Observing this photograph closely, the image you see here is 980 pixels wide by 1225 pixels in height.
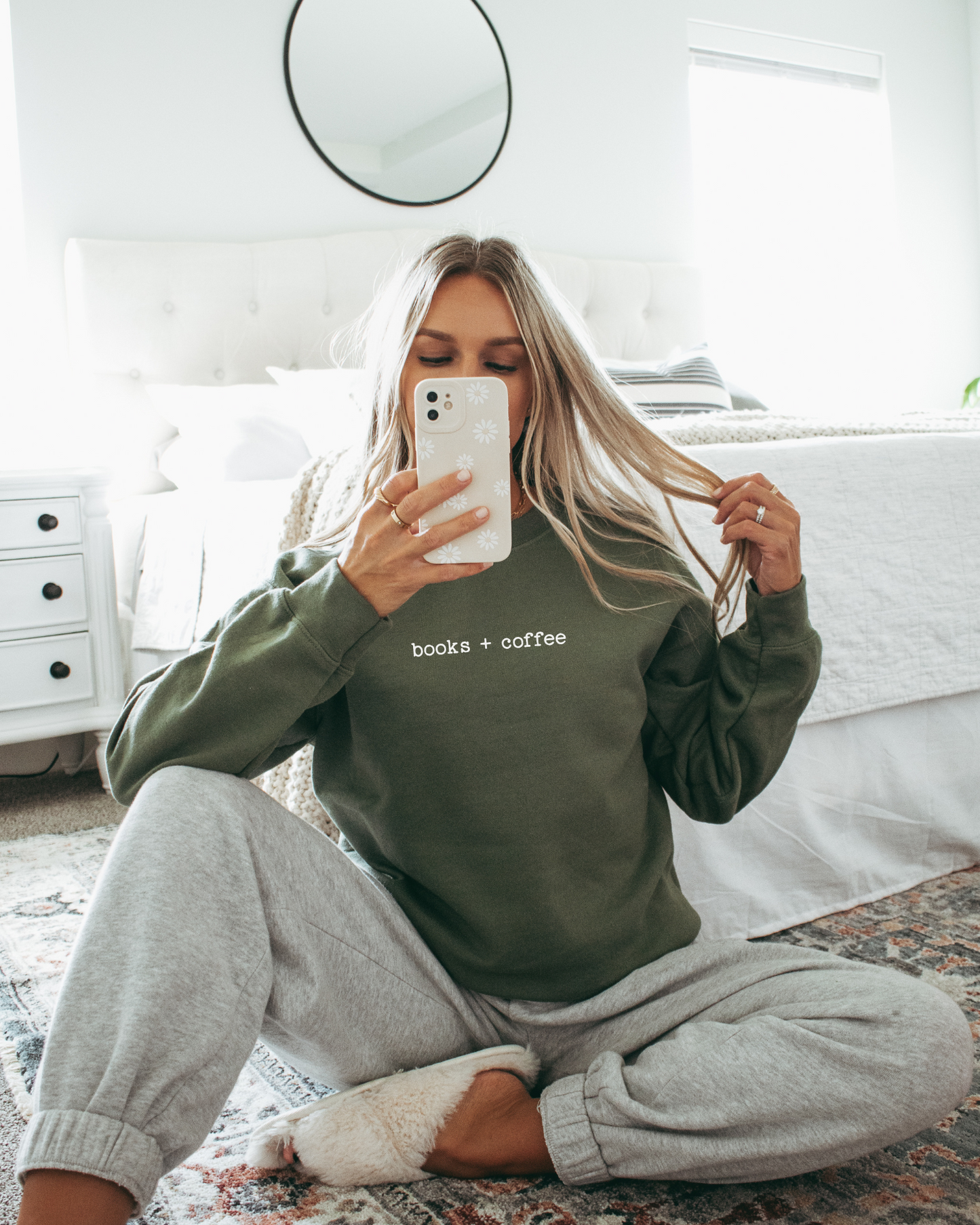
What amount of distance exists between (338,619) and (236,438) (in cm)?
156

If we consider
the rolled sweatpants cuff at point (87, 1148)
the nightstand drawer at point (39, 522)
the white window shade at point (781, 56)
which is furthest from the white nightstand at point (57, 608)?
the white window shade at point (781, 56)

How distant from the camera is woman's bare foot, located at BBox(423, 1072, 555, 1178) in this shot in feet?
2.63

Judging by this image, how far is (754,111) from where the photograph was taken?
11.8 feet

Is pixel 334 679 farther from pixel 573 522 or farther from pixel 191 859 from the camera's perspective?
pixel 573 522

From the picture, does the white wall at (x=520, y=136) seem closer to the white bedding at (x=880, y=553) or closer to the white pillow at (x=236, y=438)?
the white pillow at (x=236, y=438)

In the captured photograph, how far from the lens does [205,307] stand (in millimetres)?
2508

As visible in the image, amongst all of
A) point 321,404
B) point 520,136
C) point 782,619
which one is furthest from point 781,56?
point 782,619

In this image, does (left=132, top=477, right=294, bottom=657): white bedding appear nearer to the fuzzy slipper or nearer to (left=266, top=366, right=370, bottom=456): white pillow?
(left=266, top=366, right=370, bottom=456): white pillow

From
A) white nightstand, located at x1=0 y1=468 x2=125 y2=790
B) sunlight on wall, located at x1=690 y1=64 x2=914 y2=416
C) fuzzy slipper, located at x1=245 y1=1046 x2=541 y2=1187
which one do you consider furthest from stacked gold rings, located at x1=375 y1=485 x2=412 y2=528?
sunlight on wall, located at x1=690 y1=64 x2=914 y2=416

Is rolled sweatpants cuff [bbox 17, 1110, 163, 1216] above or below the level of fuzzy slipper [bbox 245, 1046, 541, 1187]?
above

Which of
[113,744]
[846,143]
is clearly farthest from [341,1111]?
[846,143]

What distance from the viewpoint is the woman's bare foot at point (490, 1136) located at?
0.80 meters

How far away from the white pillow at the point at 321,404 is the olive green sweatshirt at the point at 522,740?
3.55 feet

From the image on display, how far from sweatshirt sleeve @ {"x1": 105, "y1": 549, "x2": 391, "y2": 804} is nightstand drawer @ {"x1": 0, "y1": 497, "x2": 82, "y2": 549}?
4.37ft
